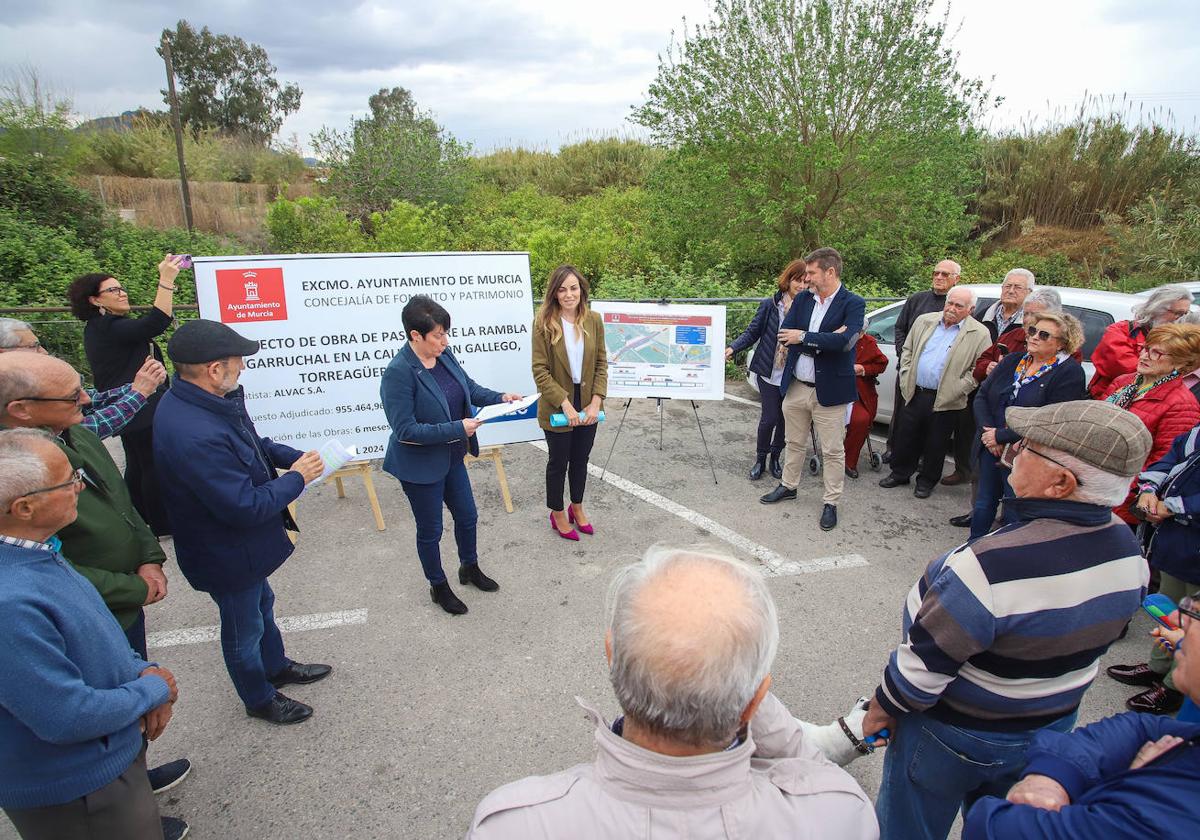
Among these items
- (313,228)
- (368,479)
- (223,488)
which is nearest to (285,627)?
(368,479)

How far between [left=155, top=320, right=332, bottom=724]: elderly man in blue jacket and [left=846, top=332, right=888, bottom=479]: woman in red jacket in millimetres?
4589

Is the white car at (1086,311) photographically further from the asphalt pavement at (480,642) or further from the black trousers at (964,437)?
the asphalt pavement at (480,642)

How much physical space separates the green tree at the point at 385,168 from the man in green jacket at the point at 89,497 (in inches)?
679

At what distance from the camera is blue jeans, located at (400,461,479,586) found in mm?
3498

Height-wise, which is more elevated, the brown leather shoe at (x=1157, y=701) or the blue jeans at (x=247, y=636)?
the blue jeans at (x=247, y=636)

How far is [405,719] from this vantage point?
2.94 m

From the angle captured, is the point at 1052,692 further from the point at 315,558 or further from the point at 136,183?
the point at 136,183

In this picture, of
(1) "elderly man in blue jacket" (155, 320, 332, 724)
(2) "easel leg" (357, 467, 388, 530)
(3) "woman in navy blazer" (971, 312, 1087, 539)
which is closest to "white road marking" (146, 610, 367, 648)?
(1) "elderly man in blue jacket" (155, 320, 332, 724)

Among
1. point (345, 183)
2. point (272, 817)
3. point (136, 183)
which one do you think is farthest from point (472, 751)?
point (136, 183)

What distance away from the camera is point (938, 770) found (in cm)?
179

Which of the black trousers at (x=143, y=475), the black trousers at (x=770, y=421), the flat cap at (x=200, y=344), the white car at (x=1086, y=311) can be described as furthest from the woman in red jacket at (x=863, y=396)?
the black trousers at (x=143, y=475)

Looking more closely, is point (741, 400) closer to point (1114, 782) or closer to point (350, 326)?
point (350, 326)

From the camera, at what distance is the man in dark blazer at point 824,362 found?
452cm

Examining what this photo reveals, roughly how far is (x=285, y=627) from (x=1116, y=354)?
5.67 metres
